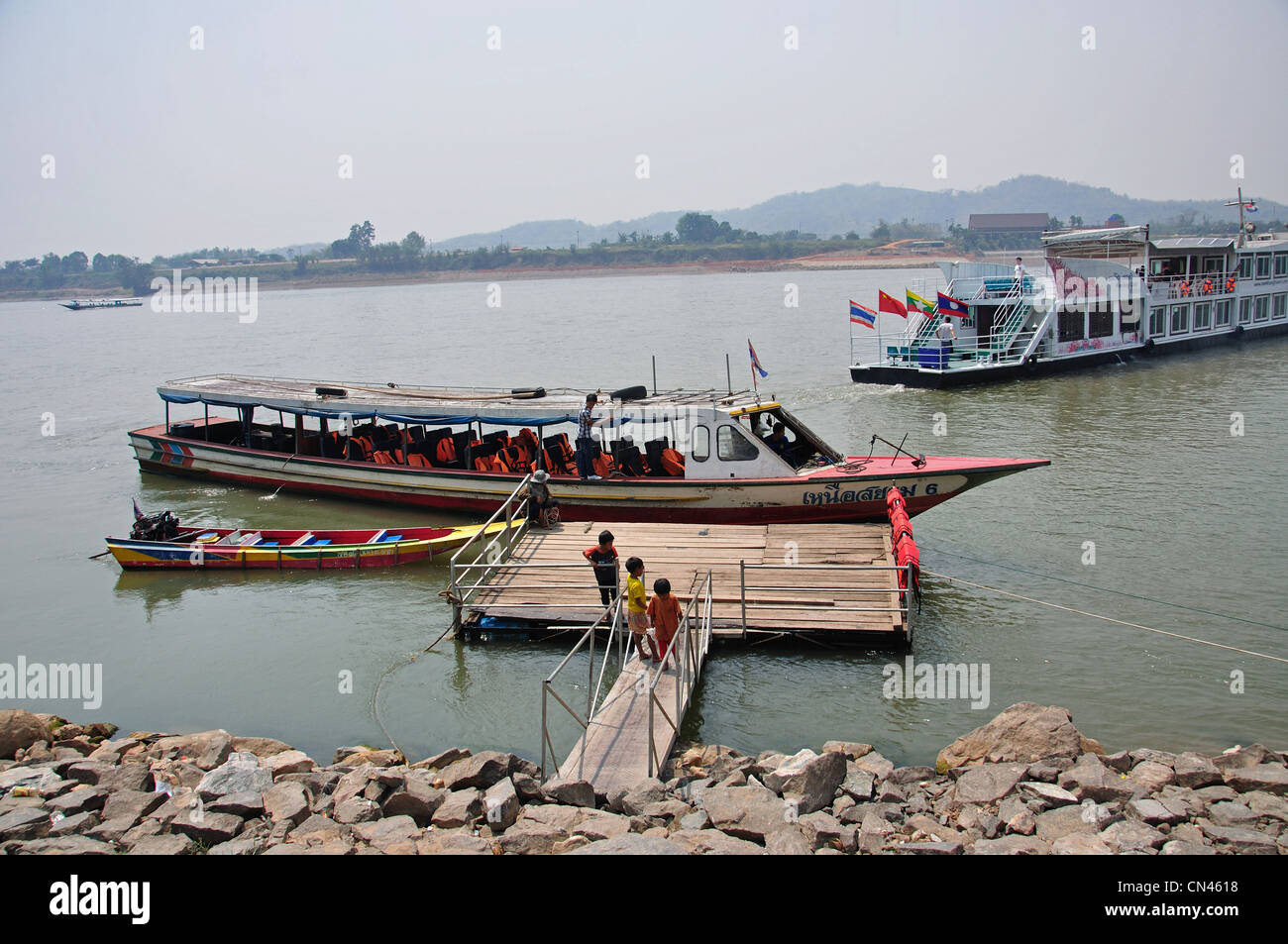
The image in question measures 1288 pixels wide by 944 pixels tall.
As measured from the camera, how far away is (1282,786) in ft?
29.7

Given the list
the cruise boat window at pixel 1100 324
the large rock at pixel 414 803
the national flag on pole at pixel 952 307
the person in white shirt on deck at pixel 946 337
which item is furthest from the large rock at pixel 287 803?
the cruise boat window at pixel 1100 324

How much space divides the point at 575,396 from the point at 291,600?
23.4 feet

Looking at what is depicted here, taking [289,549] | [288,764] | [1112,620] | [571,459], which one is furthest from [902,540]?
[289,549]

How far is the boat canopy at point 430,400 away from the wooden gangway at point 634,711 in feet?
20.1

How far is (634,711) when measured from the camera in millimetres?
11203

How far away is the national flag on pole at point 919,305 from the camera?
3803 centimetres

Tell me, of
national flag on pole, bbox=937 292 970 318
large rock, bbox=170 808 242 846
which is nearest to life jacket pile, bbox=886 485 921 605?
large rock, bbox=170 808 242 846

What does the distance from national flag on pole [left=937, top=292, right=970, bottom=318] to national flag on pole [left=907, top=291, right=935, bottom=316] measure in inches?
16.7

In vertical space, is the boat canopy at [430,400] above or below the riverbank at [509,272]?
below

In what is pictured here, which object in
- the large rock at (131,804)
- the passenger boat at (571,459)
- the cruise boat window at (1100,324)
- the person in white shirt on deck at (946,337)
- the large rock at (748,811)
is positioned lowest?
the large rock at (131,804)

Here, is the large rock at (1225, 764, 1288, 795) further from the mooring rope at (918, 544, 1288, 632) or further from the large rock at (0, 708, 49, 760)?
the large rock at (0, 708, 49, 760)

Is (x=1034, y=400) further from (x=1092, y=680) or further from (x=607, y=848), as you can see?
(x=607, y=848)

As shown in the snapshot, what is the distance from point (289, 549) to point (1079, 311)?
36955mm

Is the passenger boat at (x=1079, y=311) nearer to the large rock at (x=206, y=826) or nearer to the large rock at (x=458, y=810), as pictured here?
the large rock at (x=458, y=810)
